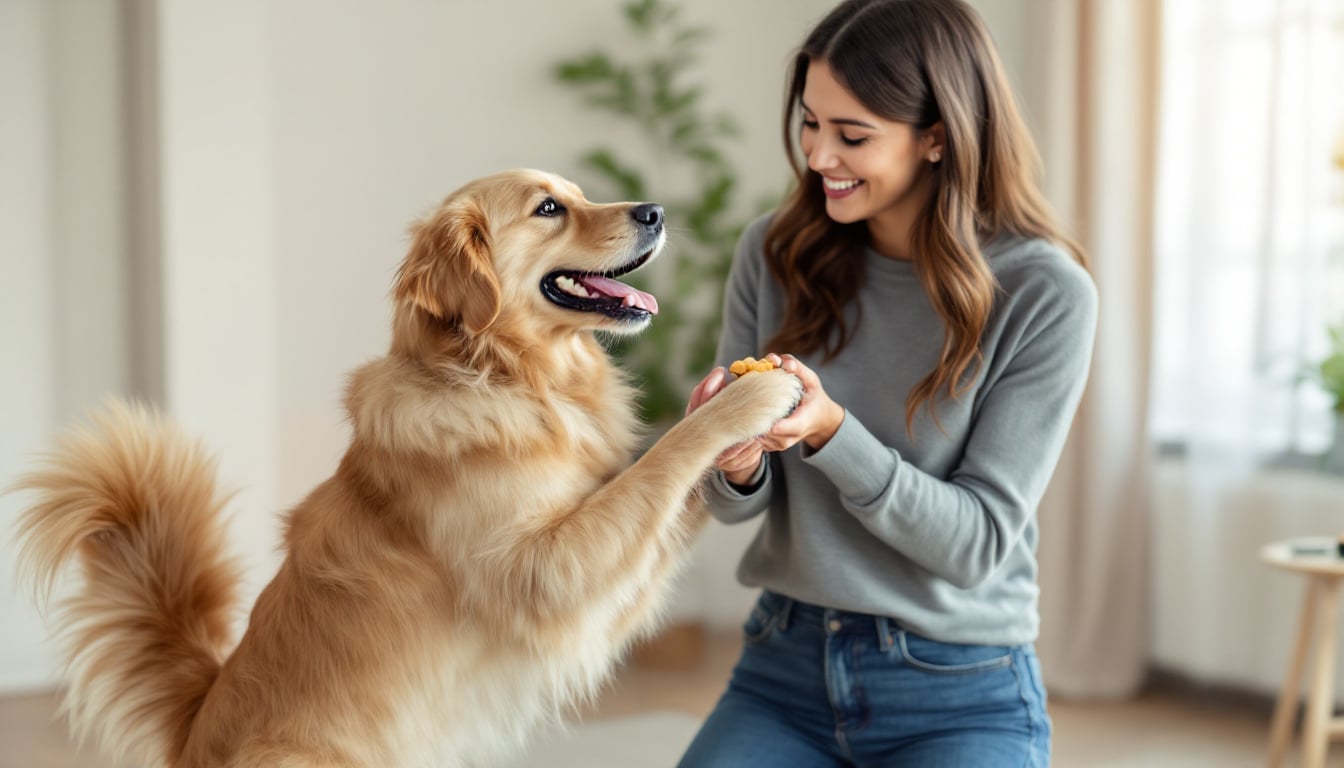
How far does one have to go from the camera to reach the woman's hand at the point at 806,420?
4.83 ft

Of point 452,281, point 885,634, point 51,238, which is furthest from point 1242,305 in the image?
point 51,238

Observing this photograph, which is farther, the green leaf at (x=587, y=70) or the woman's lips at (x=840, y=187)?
the green leaf at (x=587, y=70)

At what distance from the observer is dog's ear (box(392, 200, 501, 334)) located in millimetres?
1540

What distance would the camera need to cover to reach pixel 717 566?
172 inches

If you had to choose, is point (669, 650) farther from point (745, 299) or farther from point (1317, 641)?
point (745, 299)

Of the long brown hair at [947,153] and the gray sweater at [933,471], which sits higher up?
the long brown hair at [947,153]

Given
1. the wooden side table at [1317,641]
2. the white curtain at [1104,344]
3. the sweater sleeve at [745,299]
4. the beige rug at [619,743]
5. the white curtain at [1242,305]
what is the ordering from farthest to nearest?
the white curtain at [1104,344] < the white curtain at [1242,305] < the beige rug at [619,743] < the wooden side table at [1317,641] < the sweater sleeve at [745,299]

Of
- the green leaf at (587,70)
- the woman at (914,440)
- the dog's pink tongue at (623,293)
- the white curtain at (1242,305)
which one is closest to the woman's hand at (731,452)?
the woman at (914,440)

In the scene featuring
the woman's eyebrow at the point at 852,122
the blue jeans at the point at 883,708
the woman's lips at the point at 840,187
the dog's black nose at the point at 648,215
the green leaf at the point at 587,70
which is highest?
the green leaf at the point at 587,70

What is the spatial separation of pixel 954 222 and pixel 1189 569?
2183mm

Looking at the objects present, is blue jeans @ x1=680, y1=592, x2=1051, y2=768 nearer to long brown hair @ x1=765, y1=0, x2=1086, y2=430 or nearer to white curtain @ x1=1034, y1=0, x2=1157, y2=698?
long brown hair @ x1=765, y1=0, x2=1086, y2=430

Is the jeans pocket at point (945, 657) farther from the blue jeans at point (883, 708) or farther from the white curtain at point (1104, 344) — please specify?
the white curtain at point (1104, 344)

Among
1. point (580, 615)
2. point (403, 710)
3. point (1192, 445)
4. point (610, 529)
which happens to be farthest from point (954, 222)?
point (1192, 445)

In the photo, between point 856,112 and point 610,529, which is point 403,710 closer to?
point 610,529
